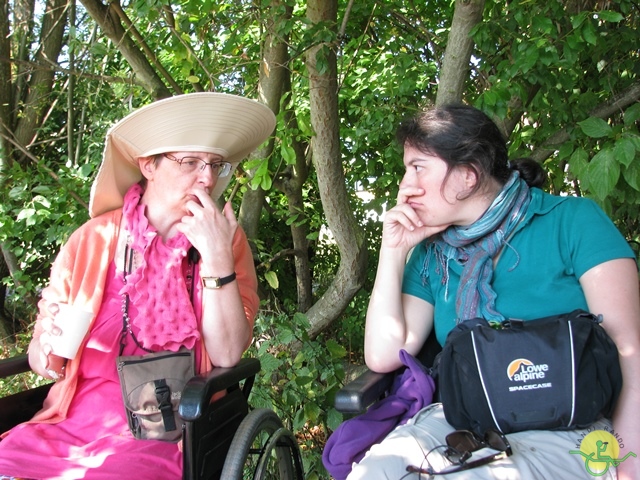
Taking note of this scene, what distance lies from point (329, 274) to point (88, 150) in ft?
7.23

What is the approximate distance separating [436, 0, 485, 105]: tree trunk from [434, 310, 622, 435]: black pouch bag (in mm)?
1392

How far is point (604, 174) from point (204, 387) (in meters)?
1.58

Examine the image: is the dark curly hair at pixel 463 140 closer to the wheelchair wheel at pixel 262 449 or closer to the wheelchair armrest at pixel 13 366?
the wheelchair wheel at pixel 262 449

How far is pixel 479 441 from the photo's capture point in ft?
5.63

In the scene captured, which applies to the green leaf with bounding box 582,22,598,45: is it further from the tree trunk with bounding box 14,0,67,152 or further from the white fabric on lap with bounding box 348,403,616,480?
the tree trunk with bounding box 14,0,67,152

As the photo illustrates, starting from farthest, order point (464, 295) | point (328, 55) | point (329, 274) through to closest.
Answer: point (329, 274), point (328, 55), point (464, 295)

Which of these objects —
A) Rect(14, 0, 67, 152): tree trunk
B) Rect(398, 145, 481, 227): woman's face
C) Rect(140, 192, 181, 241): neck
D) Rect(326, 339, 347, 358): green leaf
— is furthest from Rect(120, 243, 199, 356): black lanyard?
Rect(14, 0, 67, 152): tree trunk

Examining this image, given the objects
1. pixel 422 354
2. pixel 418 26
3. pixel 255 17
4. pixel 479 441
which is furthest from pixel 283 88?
pixel 479 441

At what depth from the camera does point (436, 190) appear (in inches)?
82.3

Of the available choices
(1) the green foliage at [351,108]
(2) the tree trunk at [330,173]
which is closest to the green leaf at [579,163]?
(1) the green foliage at [351,108]

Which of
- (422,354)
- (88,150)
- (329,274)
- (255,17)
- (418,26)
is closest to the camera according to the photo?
(422,354)

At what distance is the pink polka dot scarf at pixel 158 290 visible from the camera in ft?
6.79

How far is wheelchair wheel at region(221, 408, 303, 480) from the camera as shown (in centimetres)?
192

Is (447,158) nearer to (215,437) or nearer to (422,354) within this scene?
(422,354)
